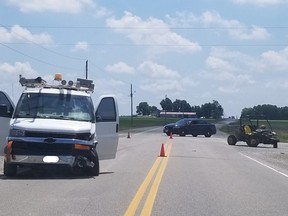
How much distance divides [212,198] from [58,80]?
21.1ft

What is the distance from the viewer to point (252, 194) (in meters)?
12.7

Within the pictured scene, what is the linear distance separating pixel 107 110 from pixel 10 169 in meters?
3.14

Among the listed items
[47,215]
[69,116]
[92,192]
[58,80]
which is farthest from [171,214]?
[58,80]

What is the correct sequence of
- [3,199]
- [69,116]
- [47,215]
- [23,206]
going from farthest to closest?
[69,116]
[3,199]
[23,206]
[47,215]

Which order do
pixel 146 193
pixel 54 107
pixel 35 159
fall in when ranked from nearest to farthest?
pixel 146 193 < pixel 35 159 < pixel 54 107

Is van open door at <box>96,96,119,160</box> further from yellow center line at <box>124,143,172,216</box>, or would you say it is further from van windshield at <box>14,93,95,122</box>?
yellow center line at <box>124,143,172,216</box>

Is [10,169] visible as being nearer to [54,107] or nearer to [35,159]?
[35,159]

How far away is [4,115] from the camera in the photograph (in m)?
15.6

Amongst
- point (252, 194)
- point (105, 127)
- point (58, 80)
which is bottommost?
point (252, 194)

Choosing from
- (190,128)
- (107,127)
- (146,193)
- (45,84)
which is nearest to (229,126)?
(190,128)

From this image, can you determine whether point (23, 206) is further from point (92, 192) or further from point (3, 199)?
point (92, 192)

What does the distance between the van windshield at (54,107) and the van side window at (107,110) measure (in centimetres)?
43

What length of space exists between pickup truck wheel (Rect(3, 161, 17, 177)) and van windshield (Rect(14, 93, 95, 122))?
1311mm

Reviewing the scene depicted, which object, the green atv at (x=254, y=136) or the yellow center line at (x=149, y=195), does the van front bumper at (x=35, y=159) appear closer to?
the yellow center line at (x=149, y=195)
